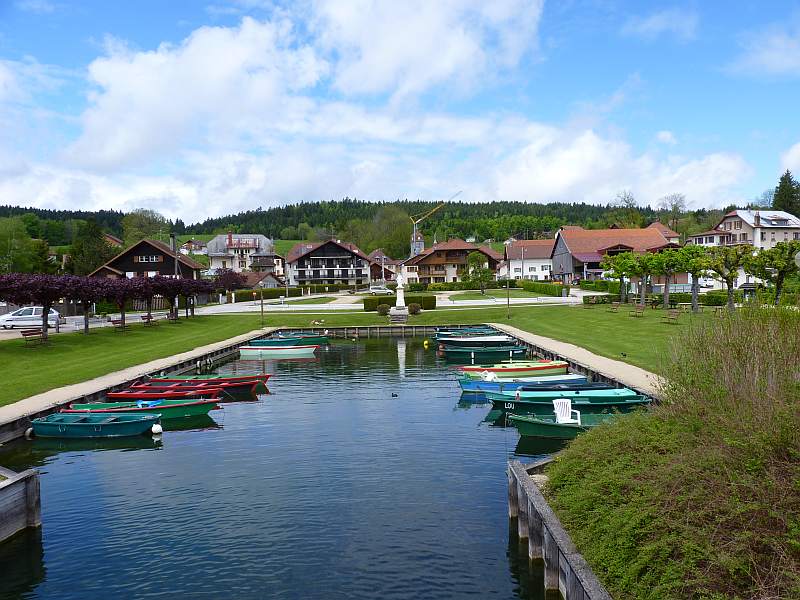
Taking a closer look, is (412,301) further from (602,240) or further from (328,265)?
A: (328,265)

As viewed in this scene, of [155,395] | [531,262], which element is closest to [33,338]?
[155,395]

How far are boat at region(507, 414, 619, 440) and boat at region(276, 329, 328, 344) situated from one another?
35.9 meters

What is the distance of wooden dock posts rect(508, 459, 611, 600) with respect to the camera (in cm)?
1237

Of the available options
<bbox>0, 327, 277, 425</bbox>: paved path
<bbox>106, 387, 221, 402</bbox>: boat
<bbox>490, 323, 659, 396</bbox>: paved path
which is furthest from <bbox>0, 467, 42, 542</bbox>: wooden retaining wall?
<bbox>490, 323, 659, 396</bbox>: paved path

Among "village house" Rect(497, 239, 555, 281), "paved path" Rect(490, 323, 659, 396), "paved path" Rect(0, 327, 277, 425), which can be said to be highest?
"village house" Rect(497, 239, 555, 281)

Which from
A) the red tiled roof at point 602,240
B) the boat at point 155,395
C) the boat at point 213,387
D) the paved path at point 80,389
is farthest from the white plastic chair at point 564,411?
the red tiled roof at point 602,240

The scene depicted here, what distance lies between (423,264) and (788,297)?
13505 centimetres

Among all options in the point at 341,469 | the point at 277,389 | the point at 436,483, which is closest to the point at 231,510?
the point at 341,469

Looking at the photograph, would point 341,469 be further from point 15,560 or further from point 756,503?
point 756,503

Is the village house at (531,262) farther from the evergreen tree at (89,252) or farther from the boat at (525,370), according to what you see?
the boat at (525,370)

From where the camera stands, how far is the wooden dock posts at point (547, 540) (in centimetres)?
1237

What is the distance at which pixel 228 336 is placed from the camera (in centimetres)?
6362

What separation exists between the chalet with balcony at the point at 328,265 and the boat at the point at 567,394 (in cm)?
12652

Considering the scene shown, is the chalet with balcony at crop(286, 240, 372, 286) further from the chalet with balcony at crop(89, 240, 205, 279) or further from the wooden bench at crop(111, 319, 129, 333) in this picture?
the wooden bench at crop(111, 319, 129, 333)
